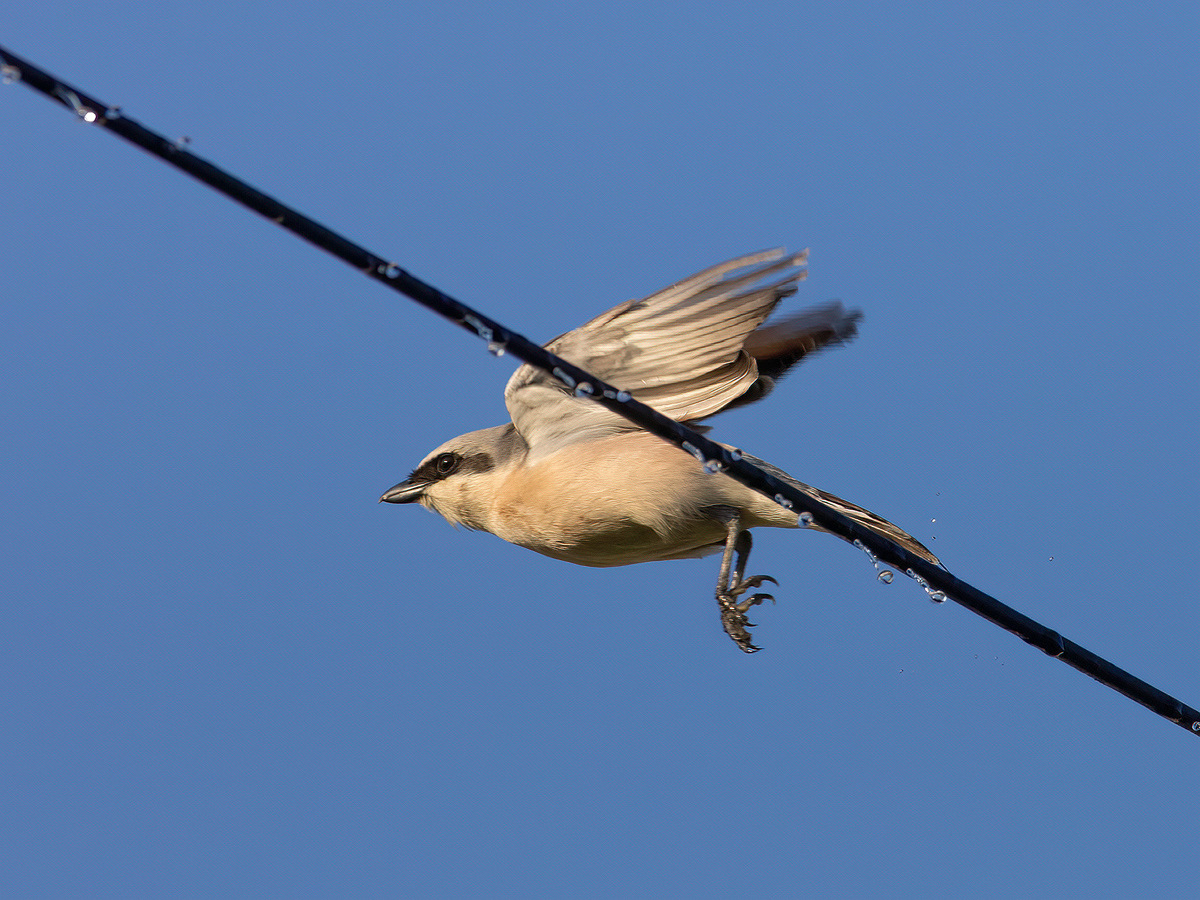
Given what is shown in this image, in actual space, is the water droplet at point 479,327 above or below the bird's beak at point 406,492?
below

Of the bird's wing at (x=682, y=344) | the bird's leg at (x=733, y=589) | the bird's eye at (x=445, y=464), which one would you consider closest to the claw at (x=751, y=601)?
the bird's leg at (x=733, y=589)

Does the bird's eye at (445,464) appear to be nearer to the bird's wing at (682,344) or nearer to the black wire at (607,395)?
the bird's wing at (682,344)

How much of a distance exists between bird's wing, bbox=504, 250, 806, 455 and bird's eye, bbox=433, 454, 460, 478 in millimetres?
740

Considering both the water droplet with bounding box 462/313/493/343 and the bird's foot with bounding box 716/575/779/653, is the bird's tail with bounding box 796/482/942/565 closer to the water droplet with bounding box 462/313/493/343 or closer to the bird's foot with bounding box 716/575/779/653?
the bird's foot with bounding box 716/575/779/653

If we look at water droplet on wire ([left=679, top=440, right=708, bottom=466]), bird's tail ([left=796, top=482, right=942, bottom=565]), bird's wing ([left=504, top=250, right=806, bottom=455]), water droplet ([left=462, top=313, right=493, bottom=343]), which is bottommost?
water droplet on wire ([left=679, top=440, right=708, bottom=466])

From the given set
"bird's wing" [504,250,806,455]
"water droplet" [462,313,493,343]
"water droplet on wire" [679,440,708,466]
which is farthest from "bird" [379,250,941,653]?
"water droplet" [462,313,493,343]

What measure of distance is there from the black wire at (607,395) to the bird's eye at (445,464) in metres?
Answer: 2.57

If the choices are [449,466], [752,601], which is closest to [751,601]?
[752,601]

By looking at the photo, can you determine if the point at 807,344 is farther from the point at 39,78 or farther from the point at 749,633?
the point at 39,78

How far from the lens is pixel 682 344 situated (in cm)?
498

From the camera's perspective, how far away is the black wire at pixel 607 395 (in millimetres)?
2775

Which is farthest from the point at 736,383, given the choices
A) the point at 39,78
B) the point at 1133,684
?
the point at 39,78

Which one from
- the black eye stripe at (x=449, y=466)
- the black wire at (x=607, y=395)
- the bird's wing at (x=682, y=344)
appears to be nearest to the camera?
the black wire at (x=607, y=395)

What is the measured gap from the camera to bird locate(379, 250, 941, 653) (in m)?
4.90
